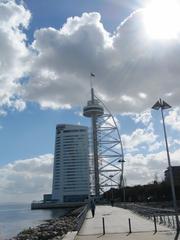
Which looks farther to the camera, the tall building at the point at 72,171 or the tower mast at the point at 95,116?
the tall building at the point at 72,171

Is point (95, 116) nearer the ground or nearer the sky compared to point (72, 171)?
nearer the sky

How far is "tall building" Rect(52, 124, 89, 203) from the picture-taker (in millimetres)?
195375

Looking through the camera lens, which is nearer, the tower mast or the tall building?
the tower mast

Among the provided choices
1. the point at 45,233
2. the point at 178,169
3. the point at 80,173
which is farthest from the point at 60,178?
the point at 45,233

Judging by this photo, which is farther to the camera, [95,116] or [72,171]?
[72,171]

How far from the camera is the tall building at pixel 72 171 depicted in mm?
195375

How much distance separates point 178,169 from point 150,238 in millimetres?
148982

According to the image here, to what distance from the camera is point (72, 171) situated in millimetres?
196750

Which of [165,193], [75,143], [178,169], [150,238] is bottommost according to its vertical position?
[150,238]

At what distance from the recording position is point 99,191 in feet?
529

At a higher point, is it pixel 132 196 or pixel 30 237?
pixel 132 196

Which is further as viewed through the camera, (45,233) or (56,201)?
(56,201)

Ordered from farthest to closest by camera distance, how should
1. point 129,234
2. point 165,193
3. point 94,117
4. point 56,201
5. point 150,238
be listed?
point 56,201 → point 94,117 → point 165,193 → point 129,234 → point 150,238

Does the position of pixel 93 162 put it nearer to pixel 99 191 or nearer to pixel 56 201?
pixel 99 191
